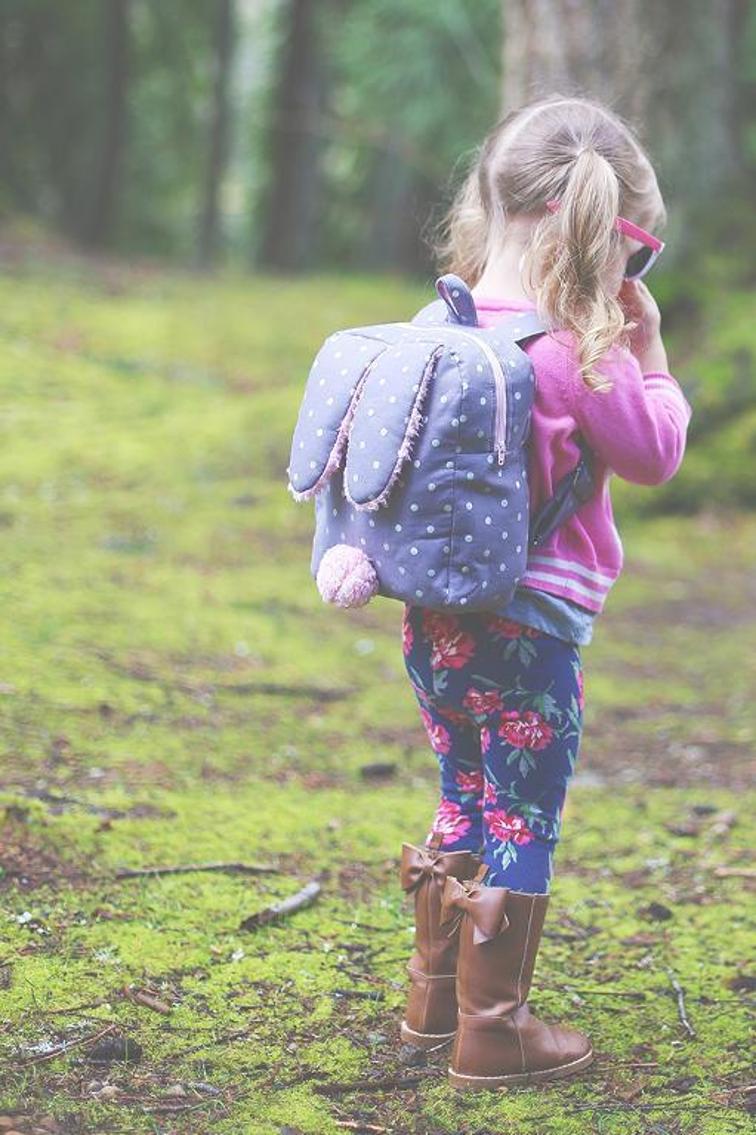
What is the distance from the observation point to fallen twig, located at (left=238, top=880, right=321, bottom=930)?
324 cm

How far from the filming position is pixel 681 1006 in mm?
3043

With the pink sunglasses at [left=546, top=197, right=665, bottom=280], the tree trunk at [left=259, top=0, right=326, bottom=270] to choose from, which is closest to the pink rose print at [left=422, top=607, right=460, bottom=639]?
the pink sunglasses at [left=546, top=197, right=665, bottom=280]

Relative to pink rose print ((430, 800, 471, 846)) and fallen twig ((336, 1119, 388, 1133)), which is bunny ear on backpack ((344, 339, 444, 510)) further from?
fallen twig ((336, 1119, 388, 1133))

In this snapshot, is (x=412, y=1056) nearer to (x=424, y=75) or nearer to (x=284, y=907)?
(x=284, y=907)

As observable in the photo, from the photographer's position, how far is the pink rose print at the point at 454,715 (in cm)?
274

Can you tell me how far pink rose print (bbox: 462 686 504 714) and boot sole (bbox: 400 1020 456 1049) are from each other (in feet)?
2.23

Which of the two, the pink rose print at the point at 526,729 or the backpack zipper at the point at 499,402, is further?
the pink rose print at the point at 526,729

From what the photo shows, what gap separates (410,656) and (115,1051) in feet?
3.06

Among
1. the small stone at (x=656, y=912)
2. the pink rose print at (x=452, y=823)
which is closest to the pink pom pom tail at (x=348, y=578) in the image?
the pink rose print at (x=452, y=823)

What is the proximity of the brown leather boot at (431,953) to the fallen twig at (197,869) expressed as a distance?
0.81 m

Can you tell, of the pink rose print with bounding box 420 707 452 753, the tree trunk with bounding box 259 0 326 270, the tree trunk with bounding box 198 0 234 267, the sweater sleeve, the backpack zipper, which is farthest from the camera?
the tree trunk with bounding box 259 0 326 270

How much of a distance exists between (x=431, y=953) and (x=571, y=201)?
1.51m

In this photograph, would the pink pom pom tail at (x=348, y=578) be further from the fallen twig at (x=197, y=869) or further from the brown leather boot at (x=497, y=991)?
the fallen twig at (x=197, y=869)

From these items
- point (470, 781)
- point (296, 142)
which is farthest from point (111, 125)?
point (470, 781)
